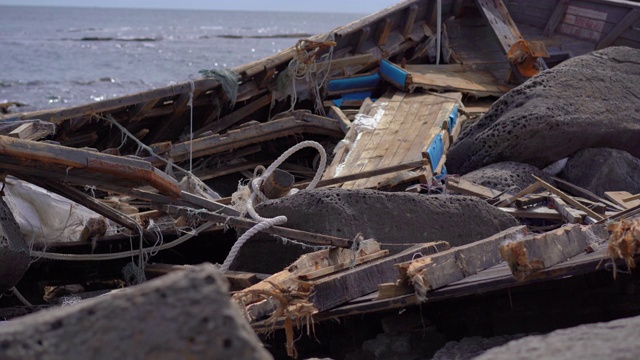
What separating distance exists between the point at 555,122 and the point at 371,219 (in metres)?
2.96

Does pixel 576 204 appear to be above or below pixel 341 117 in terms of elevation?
below

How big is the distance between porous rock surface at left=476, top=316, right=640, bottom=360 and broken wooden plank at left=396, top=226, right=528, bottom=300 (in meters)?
1.38

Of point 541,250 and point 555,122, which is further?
point 555,122

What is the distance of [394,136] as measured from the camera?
30.9 feet

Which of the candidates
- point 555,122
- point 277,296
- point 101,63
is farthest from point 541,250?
point 101,63

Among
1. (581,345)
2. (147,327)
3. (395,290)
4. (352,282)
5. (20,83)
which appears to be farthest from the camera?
(20,83)

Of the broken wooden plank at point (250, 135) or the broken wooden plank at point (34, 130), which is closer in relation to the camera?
the broken wooden plank at point (34, 130)

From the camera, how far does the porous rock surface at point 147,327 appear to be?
225 centimetres

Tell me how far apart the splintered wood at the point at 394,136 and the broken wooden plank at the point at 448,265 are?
2.83 m

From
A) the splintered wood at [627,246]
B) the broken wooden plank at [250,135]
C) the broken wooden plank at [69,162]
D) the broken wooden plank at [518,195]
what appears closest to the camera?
the splintered wood at [627,246]

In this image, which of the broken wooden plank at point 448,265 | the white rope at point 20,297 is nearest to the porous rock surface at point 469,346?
the broken wooden plank at point 448,265

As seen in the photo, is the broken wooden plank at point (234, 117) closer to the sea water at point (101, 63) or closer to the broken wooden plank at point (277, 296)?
the broken wooden plank at point (277, 296)

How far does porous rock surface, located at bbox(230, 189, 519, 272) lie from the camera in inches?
241

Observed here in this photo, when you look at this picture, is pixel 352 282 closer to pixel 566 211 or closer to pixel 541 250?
pixel 541 250
